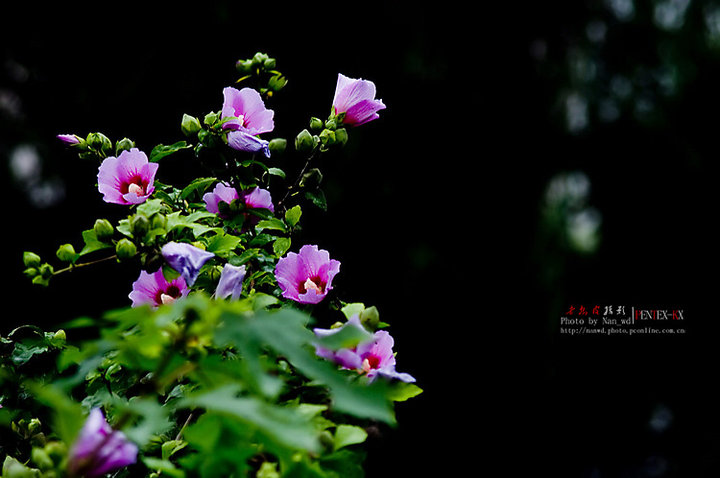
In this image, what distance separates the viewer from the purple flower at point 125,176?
71 centimetres

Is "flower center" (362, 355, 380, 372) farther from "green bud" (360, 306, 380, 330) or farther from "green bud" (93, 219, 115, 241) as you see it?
"green bud" (93, 219, 115, 241)

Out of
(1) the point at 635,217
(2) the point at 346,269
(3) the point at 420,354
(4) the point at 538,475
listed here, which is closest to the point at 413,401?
→ (3) the point at 420,354

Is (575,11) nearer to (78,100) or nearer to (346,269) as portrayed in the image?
(346,269)

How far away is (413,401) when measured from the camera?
2.29 meters

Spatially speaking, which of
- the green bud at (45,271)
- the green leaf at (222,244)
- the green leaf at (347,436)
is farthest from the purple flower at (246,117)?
the green leaf at (347,436)

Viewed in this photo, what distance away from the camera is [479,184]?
235 cm

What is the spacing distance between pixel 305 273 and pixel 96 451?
33cm

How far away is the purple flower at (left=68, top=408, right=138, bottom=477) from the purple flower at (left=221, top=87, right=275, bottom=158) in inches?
14.2

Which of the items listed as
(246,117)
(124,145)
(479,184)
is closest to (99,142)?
(124,145)

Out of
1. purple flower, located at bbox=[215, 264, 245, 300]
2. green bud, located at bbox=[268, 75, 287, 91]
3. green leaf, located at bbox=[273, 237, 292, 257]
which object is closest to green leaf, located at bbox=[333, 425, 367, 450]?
purple flower, located at bbox=[215, 264, 245, 300]

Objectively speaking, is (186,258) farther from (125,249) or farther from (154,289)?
(154,289)

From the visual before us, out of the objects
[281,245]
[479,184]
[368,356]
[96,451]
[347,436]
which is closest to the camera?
[96,451]

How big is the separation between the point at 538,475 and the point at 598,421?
39 centimetres

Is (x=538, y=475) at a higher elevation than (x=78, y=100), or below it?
below
